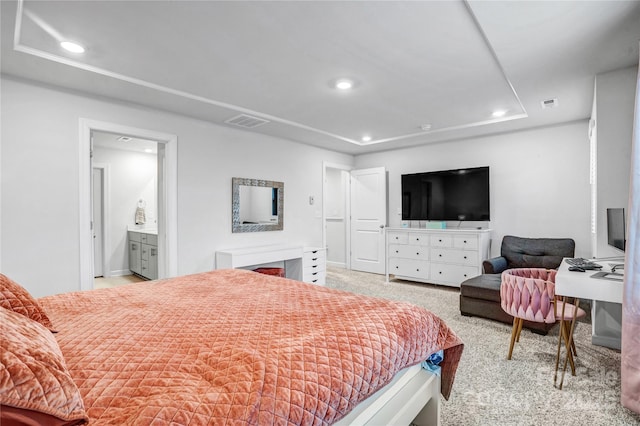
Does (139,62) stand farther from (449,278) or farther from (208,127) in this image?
(449,278)

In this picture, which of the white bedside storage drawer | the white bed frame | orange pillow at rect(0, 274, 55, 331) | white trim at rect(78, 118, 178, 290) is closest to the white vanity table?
the white bedside storage drawer

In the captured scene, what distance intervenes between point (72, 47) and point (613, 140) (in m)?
4.22

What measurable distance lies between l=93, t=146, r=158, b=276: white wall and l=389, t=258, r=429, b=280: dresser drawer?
4.68m

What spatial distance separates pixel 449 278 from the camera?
4.81 meters

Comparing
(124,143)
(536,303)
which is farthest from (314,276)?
(124,143)

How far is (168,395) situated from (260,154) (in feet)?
13.6

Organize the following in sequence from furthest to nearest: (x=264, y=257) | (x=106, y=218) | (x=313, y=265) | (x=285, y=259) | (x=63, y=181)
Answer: (x=106, y=218), (x=313, y=265), (x=285, y=259), (x=264, y=257), (x=63, y=181)

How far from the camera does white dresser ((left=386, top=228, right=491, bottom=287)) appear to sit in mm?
4613

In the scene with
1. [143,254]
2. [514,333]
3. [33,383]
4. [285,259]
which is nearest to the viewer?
[33,383]

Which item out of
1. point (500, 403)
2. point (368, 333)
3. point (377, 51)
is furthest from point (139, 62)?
point (500, 403)

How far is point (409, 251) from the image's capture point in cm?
524

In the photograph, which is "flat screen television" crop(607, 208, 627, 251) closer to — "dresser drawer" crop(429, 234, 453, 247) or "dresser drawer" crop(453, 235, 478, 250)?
"dresser drawer" crop(453, 235, 478, 250)

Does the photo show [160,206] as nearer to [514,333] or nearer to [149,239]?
[149,239]

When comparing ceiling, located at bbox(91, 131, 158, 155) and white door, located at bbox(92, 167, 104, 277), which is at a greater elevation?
ceiling, located at bbox(91, 131, 158, 155)
